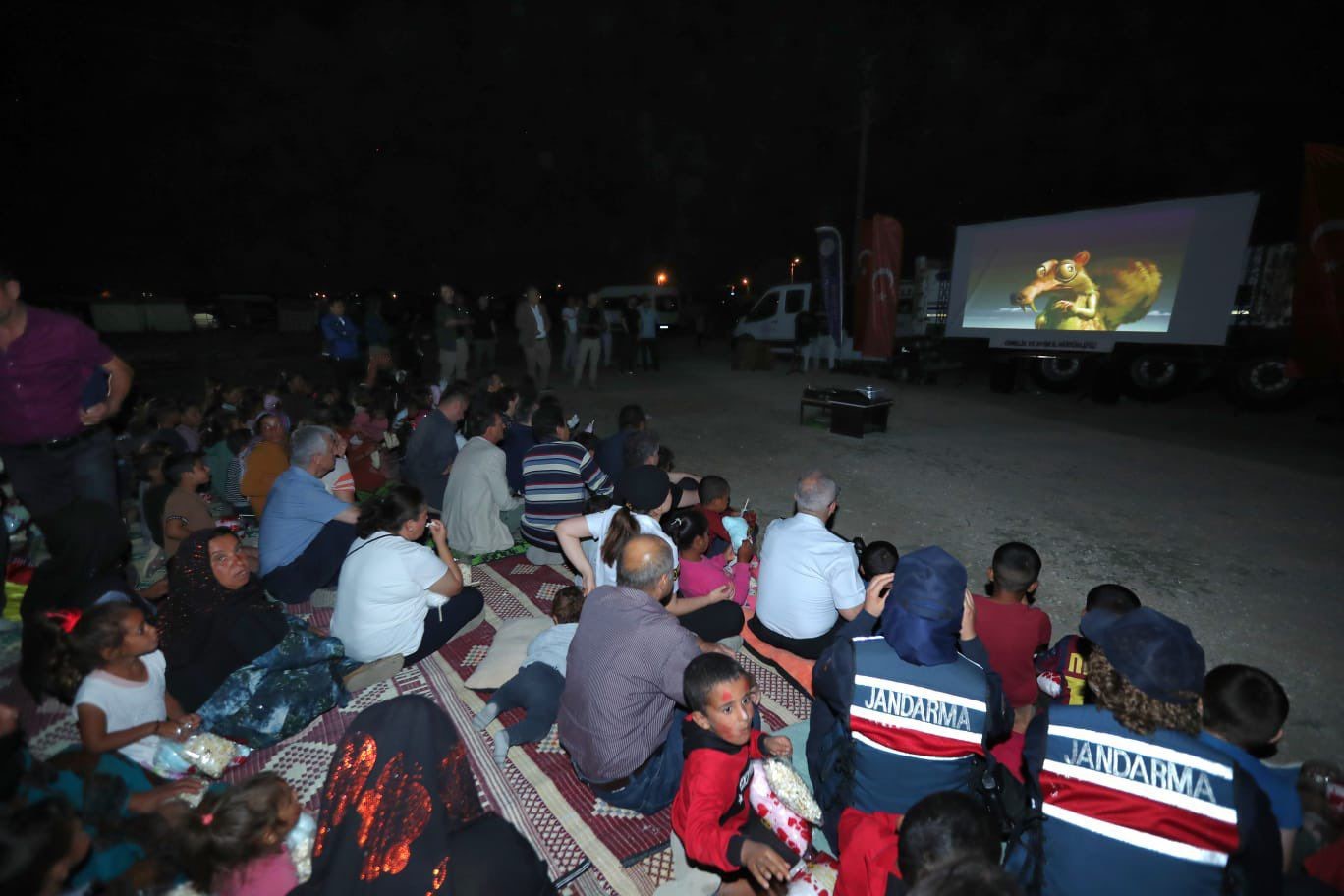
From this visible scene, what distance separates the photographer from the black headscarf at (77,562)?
306 cm

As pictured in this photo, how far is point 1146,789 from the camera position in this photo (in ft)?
5.28

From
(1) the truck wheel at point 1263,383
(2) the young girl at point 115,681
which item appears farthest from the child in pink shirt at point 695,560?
(1) the truck wheel at point 1263,383

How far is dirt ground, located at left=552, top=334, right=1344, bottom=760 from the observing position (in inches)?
168

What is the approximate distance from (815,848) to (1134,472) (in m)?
7.40

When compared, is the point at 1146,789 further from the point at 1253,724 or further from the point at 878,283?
the point at 878,283

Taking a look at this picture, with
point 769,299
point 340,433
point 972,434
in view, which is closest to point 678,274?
point 769,299

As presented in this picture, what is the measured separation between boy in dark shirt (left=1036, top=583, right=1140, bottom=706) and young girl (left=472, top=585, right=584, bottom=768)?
2569mm

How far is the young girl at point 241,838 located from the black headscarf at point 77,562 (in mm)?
1943

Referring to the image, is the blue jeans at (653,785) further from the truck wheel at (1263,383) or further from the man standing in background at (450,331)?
the truck wheel at (1263,383)

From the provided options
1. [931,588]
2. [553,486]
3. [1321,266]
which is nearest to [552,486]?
[553,486]

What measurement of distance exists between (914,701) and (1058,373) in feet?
47.0

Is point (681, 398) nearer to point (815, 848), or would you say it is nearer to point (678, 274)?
point (815, 848)

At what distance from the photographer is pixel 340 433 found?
6.32 meters

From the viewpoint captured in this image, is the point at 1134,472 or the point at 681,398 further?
the point at 681,398
